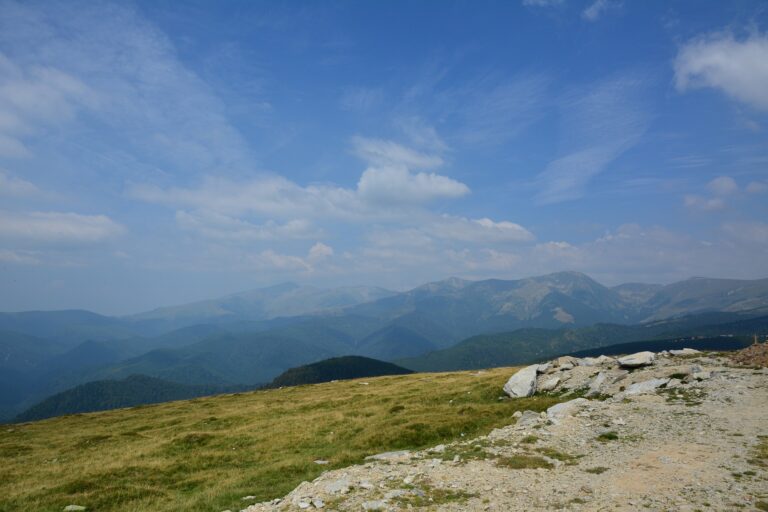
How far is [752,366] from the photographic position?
3139 cm

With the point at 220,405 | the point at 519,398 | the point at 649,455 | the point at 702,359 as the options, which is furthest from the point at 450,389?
the point at 220,405

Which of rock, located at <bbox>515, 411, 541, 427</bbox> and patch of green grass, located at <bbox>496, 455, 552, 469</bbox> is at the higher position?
patch of green grass, located at <bbox>496, 455, 552, 469</bbox>

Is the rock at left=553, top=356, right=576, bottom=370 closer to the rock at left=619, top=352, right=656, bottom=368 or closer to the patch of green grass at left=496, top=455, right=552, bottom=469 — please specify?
the rock at left=619, top=352, right=656, bottom=368

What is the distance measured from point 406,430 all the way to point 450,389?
18092 mm

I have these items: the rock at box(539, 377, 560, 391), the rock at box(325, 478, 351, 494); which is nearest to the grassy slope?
the rock at box(539, 377, 560, 391)

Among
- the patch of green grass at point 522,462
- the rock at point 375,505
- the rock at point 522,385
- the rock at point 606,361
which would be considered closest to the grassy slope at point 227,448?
the rock at point 522,385

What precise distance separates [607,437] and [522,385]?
18.1 metres

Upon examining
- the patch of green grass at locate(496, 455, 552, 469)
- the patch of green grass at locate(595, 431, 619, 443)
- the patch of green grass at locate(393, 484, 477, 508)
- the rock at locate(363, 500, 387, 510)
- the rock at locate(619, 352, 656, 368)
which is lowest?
the patch of green grass at locate(595, 431, 619, 443)

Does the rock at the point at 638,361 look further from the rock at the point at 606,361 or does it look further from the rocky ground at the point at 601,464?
the rocky ground at the point at 601,464

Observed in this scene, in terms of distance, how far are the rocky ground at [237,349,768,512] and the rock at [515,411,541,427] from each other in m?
0.08

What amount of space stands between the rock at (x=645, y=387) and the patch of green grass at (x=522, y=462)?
15.2 meters

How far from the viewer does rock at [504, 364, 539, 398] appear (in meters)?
36.9

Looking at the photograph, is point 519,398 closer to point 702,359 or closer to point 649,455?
point 702,359

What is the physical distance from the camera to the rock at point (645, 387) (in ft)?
91.9
